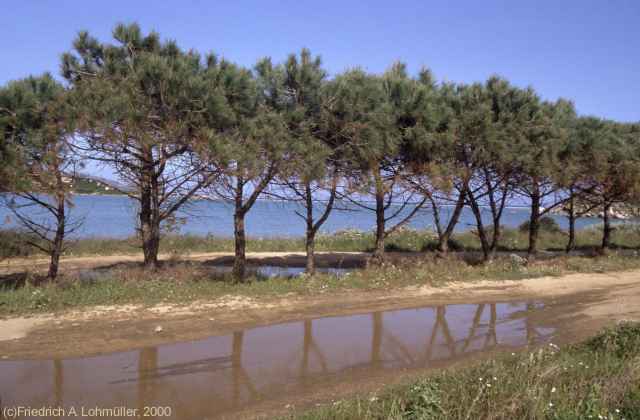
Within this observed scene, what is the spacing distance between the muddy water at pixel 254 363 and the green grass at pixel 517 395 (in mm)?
1635

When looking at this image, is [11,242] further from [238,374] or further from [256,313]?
[238,374]

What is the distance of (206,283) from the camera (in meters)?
13.0

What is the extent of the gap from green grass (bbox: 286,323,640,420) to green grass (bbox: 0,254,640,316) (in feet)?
22.6

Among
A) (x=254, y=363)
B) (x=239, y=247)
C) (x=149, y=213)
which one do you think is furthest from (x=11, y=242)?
(x=254, y=363)

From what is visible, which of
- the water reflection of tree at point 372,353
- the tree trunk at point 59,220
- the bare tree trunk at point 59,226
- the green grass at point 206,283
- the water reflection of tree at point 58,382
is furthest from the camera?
the bare tree trunk at point 59,226

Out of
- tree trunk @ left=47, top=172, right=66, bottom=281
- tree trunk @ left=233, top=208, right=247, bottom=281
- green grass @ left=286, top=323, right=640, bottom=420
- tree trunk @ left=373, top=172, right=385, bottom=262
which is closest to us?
green grass @ left=286, top=323, right=640, bottom=420

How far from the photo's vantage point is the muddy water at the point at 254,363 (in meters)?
6.54

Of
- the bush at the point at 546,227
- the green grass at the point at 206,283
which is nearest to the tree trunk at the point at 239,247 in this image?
the green grass at the point at 206,283

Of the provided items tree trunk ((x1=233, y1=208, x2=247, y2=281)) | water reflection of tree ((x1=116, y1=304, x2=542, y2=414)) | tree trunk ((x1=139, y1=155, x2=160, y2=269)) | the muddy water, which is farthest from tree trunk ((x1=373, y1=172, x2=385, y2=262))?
tree trunk ((x1=139, y1=155, x2=160, y2=269))

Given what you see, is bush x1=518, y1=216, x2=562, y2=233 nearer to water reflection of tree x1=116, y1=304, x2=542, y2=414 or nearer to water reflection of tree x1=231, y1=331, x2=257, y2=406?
water reflection of tree x1=116, y1=304, x2=542, y2=414

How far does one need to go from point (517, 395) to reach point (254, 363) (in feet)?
13.9

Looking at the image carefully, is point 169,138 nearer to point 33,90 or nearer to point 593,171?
point 33,90

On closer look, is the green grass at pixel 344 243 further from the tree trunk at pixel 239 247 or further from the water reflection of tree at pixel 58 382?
the water reflection of tree at pixel 58 382

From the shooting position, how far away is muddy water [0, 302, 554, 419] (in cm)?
654
